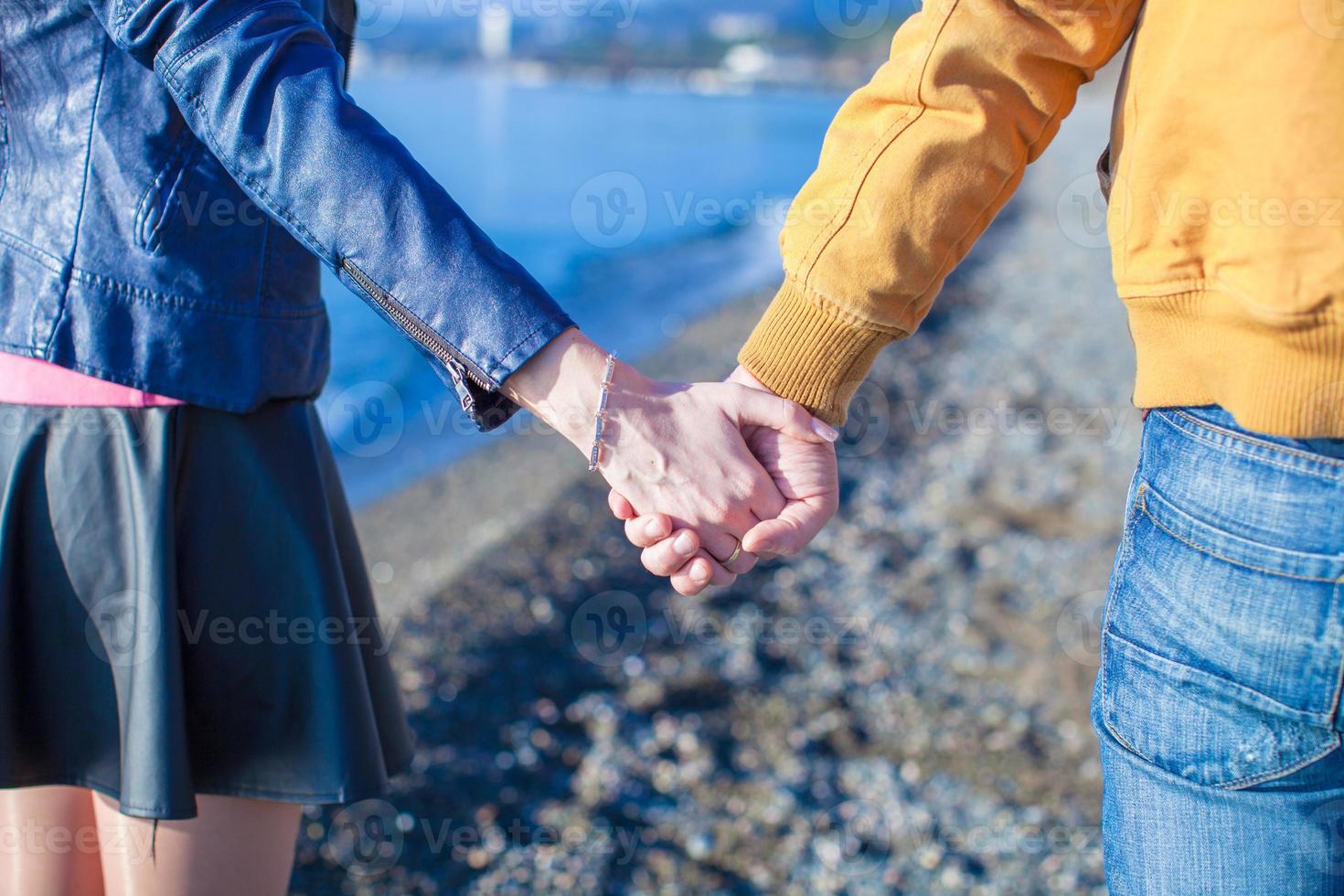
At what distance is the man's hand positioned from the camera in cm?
199

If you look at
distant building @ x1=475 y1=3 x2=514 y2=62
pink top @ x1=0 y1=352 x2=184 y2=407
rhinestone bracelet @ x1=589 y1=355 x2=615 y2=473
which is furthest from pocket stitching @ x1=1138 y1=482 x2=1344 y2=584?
distant building @ x1=475 y1=3 x2=514 y2=62

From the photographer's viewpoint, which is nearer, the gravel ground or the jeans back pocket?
the jeans back pocket

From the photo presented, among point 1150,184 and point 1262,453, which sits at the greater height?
point 1150,184

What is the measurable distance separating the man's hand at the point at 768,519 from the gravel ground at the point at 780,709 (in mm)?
1543

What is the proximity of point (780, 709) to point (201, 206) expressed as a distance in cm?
289

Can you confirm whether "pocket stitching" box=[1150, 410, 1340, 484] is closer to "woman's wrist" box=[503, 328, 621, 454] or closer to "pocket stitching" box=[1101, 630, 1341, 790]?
"pocket stitching" box=[1101, 630, 1341, 790]

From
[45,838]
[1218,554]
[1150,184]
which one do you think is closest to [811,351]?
[1150,184]

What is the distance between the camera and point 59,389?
1.63 metres

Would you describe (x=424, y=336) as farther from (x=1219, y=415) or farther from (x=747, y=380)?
(x=1219, y=415)

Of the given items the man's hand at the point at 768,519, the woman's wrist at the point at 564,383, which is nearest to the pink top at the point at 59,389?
the woman's wrist at the point at 564,383

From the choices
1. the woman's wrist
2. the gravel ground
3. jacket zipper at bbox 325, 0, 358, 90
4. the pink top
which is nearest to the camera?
the pink top

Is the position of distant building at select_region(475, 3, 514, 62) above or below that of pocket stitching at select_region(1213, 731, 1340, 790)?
above

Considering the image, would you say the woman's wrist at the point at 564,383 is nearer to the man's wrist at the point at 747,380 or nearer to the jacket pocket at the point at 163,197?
the man's wrist at the point at 747,380

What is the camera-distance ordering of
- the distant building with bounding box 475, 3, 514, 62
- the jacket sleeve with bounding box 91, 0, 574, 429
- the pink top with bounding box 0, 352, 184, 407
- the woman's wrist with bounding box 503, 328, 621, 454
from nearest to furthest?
the jacket sleeve with bounding box 91, 0, 574, 429
the pink top with bounding box 0, 352, 184, 407
the woman's wrist with bounding box 503, 328, 621, 454
the distant building with bounding box 475, 3, 514, 62
